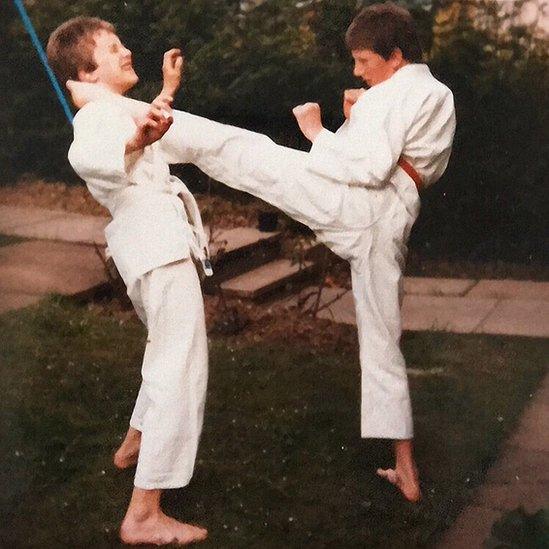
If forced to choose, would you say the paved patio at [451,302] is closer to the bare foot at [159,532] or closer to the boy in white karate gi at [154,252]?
the boy in white karate gi at [154,252]

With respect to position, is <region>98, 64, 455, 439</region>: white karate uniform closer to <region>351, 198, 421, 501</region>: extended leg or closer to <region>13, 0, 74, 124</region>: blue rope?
<region>351, 198, 421, 501</region>: extended leg

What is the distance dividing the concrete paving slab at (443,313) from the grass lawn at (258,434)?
0.02 meters

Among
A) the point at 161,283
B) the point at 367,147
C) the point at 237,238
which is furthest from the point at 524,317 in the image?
the point at 161,283

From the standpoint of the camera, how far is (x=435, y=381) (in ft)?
4.94

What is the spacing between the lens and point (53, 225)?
1573 mm

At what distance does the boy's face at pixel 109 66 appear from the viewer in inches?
54.4

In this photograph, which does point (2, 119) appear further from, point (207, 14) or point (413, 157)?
point (413, 157)

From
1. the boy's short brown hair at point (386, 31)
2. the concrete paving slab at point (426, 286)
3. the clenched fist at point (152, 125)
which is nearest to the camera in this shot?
the clenched fist at point (152, 125)

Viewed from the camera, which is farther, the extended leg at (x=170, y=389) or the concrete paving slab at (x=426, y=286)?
the concrete paving slab at (x=426, y=286)

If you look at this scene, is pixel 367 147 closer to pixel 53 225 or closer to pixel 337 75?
pixel 337 75

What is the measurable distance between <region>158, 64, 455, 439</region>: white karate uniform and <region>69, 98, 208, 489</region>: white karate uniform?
0.08m

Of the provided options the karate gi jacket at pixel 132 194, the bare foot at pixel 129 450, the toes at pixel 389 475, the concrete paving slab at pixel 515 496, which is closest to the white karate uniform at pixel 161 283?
the karate gi jacket at pixel 132 194

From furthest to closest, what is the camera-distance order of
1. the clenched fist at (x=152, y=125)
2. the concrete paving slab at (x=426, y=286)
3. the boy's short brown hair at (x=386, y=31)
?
1. the concrete paving slab at (x=426, y=286)
2. the boy's short brown hair at (x=386, y=31)
3. the clenched fist at (x=152, y=125)

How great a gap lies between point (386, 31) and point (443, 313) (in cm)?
48
